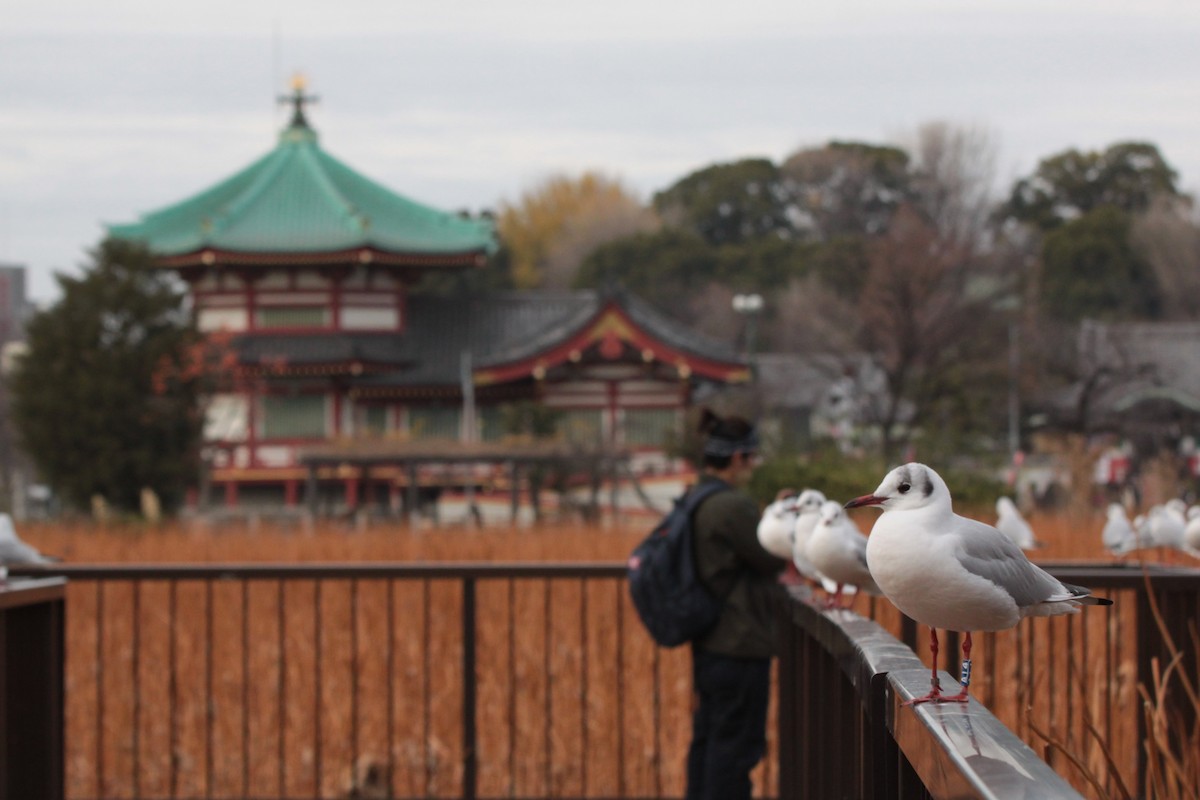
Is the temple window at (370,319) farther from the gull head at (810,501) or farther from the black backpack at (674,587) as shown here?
the gull head at (810,501)

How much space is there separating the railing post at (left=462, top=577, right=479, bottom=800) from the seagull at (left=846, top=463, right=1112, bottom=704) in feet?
11.4

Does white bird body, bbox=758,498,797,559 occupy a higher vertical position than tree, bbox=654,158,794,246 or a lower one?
lower

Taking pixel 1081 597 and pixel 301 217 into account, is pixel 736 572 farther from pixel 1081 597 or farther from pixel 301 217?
pixel 301 217

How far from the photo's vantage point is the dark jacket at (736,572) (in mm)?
5223

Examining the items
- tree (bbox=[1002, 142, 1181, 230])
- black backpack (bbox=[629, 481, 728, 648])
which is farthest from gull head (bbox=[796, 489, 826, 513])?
tree (bbox=[1002, 142, 1181, 230])

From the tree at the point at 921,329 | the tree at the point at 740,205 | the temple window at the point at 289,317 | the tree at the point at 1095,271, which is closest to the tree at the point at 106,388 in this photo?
the temple window at the point at 289,317

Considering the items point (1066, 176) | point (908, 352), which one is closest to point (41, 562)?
point (908, 352)

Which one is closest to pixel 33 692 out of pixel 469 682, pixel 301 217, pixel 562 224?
pixel 469 682

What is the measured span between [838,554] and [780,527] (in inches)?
37.6

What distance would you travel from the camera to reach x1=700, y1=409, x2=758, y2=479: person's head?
17.9ft

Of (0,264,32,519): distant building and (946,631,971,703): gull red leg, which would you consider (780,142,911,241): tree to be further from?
(946,631,971,703): gull red leg

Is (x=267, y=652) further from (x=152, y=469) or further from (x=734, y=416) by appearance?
(x=152, y=469)

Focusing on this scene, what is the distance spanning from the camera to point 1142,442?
109 ft

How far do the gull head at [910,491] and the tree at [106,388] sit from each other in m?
22.6
